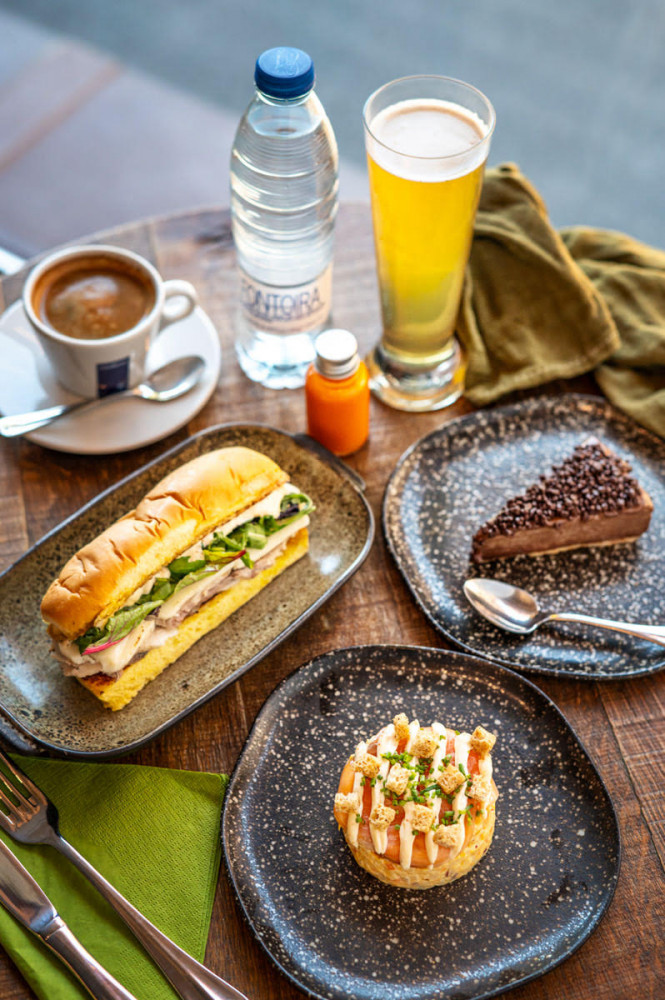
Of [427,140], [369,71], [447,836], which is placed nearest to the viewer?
[447,836]

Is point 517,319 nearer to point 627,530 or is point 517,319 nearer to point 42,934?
point 627,530

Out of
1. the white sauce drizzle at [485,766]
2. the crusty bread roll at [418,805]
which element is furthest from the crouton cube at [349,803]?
the white sauce drizzle at [485,766]

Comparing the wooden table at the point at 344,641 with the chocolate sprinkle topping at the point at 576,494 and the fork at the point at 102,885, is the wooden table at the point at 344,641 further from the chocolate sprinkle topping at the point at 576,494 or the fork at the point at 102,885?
the chocolate sprinkle topping at the point at 576,494

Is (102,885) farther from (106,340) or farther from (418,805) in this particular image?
(106,340)

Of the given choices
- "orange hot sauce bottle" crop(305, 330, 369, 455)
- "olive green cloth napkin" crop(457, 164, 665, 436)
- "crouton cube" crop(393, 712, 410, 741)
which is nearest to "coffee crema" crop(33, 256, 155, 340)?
"orange hot sauce bottle" crop(305, 330, 369, 455)

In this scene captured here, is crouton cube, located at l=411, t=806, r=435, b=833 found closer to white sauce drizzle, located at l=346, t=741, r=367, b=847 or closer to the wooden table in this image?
white sauce drizzle, located at l=346, t=741, r=367, b=847

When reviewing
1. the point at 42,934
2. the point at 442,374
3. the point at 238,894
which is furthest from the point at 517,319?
the point at 42,934

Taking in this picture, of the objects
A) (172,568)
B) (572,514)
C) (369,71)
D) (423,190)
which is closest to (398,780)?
(172,568)
